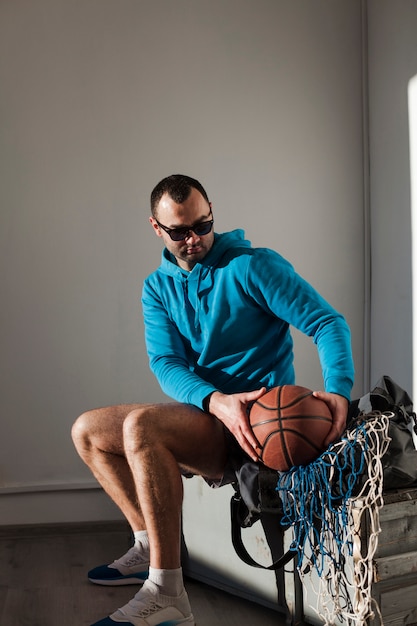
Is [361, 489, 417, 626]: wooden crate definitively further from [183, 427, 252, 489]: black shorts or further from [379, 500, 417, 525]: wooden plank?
[183, 427, 252, 489]: black shorts

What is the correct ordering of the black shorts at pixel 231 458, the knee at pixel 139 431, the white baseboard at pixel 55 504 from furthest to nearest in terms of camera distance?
1. the white baseboard at pixel 55 504
2. the black shorts at pixel 231 458
3. the knee at pixel 139 431

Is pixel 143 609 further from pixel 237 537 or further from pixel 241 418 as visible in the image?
pixel 241 418

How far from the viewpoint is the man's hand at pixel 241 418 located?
6.73 ft

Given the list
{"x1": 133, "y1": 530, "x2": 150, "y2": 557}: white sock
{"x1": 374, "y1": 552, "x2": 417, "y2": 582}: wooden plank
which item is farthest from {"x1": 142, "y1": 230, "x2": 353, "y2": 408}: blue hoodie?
{"x1": 374, "y1": 552, "x2": 417, "y2": 582}: wooden plank

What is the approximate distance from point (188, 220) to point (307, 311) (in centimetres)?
48

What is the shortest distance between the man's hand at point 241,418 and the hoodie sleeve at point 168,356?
0.14 m

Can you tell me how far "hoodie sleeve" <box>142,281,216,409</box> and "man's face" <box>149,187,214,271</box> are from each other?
0.24m

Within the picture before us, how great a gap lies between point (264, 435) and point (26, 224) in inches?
78.2

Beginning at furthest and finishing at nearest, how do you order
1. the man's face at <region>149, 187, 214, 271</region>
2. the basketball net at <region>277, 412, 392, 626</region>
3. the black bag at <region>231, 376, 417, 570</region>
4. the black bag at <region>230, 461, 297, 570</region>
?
the man's face at <region>149, 187, 214, 271</region>
the black bag at <region>230, 461, 297, 570</region>
the black bag at <region>231, 376, 417, 570</region>
the basketball net at <region>277, 412, 392, 626</region>

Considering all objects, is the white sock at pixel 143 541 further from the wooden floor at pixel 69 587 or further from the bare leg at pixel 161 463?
the bare leg at pixel 161 463

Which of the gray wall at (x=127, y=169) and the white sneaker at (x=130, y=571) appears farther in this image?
the gray wall at (x=127, y=169)

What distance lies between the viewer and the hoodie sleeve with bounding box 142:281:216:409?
7.66 feet

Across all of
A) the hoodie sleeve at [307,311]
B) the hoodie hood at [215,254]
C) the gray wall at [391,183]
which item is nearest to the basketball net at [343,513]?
the hoodie sleeve at [307,311]

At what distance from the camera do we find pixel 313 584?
2086mm
